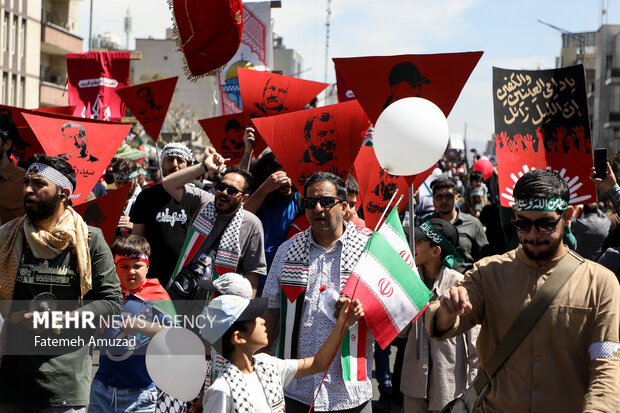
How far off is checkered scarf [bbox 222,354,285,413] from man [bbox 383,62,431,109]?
232 centimetres

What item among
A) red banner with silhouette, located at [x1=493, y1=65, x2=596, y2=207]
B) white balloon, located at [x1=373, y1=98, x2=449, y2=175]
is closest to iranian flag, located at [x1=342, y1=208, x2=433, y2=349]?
white balloon, located at [x1=373, y1=98, x2=449, y2=175]

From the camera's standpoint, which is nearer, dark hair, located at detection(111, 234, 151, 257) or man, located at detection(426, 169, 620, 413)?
man, located at detection(426, 169, 620, 413)

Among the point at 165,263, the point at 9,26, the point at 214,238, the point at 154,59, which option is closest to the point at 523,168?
the point at 214,238

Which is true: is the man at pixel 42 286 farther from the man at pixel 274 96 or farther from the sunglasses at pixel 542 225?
the man at pixel 274 96

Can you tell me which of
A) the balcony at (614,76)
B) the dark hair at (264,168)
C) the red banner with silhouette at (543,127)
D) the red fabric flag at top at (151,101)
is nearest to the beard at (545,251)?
the red banner with silhouette at (543,127)

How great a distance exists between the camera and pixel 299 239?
4625 mm

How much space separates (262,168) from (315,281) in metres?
2.44

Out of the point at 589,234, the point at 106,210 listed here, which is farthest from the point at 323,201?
the point at 589,234

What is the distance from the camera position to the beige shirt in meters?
3.18

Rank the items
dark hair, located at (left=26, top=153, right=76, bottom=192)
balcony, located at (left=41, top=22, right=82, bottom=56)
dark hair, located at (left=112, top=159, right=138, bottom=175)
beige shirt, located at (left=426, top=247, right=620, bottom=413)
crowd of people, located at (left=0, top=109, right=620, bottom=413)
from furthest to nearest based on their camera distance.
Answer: balcony, located at (left=41, top=22, right=82, bottom=56) → dark hair, located at (left=112, top=159, right=138, bottom=175) → dark hair, located at (left=26, top=153, right=76, bottom=192) → crowd of people, located at (left=0, top=109, right=620, bottom=413) → beige shirt, located at (left=426, top=247, right=620, bottom=413)

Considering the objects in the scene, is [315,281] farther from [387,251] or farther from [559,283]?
[559,283]

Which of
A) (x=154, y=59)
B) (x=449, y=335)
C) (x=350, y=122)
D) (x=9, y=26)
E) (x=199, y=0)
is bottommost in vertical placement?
(x=449, y=335)

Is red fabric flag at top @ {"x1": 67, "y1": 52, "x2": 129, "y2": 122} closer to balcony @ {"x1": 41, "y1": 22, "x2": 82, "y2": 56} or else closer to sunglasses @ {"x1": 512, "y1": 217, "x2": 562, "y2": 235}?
sunglasses @ {"x1": 512, "y1": 217, "x2": 562, "y2": 235}

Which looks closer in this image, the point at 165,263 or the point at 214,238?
the point at 214,238
